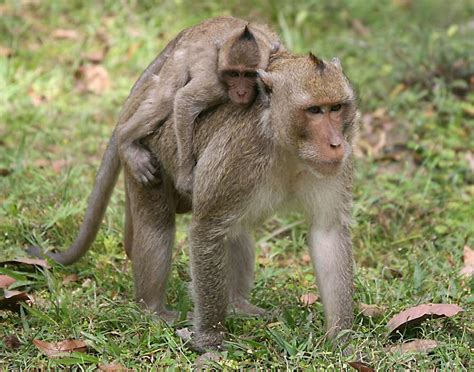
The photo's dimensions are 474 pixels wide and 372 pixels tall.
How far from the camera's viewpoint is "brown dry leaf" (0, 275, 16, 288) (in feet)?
17.3

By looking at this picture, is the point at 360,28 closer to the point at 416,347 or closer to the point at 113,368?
the point at 416,347

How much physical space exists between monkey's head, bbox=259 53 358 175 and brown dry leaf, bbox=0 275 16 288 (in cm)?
197

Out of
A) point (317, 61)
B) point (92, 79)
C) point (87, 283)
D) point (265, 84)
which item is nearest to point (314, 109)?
point (317, 61)

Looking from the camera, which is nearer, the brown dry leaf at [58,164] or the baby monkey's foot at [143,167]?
the baby monkey's foot at [143,167]

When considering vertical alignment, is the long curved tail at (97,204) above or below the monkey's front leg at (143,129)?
below

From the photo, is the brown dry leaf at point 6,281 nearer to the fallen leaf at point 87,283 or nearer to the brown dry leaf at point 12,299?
the brown dry leaf at point 12,299

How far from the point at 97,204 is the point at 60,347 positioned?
1182 millimetres

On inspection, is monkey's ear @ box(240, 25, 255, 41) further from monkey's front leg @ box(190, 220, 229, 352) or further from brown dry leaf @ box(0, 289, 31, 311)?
brown dry leaf @ box(0, 289, 31, 311)

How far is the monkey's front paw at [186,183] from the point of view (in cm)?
488

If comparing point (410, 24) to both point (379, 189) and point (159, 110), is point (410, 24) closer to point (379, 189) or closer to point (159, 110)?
point (379, 189)

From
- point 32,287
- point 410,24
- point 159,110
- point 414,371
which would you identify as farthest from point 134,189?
point 410,24

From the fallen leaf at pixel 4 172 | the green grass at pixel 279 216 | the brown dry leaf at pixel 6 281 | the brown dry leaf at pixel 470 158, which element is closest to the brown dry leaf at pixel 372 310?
the green grass at pixel 279 216

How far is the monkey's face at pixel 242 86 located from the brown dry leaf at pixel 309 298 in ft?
4.45

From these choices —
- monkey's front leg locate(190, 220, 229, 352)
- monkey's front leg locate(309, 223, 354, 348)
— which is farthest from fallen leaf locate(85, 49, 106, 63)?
monkey's front leg locate(309, 223, 354, 348)
